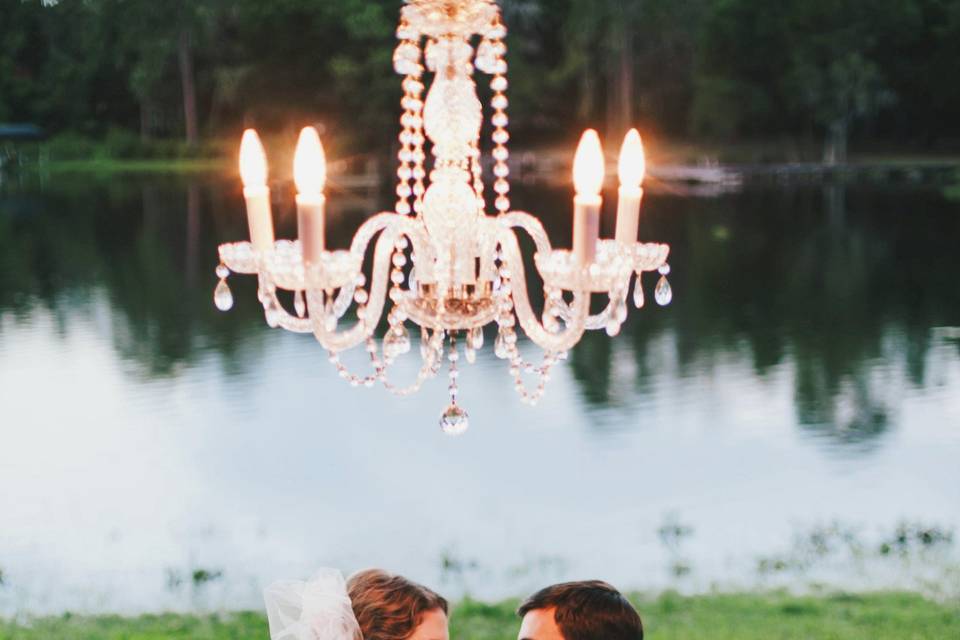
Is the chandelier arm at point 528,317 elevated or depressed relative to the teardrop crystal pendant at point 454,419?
elevated

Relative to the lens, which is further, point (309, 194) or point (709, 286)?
point (709, 286)

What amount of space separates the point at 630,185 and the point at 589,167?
0.16m

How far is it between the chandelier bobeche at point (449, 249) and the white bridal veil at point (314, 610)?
36cm

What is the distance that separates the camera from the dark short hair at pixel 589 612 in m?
1.92

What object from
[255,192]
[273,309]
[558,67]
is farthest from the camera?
[558,67]

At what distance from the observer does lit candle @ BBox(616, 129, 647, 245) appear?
6.75ft

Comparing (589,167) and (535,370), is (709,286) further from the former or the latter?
(589,167)

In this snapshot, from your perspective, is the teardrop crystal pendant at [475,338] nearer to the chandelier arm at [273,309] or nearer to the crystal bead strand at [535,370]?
the crystal bead strand at [535,370]

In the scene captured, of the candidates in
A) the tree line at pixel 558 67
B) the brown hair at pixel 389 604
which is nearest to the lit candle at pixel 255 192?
the brown hair at pixel 389 604

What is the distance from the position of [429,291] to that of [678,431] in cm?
829

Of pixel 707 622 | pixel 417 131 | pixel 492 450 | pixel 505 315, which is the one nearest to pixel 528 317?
pixel 505 315

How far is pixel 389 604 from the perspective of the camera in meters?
2.06

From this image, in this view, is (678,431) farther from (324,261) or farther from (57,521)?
(324,261)

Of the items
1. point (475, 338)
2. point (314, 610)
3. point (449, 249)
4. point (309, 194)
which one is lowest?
point (314, 610)
